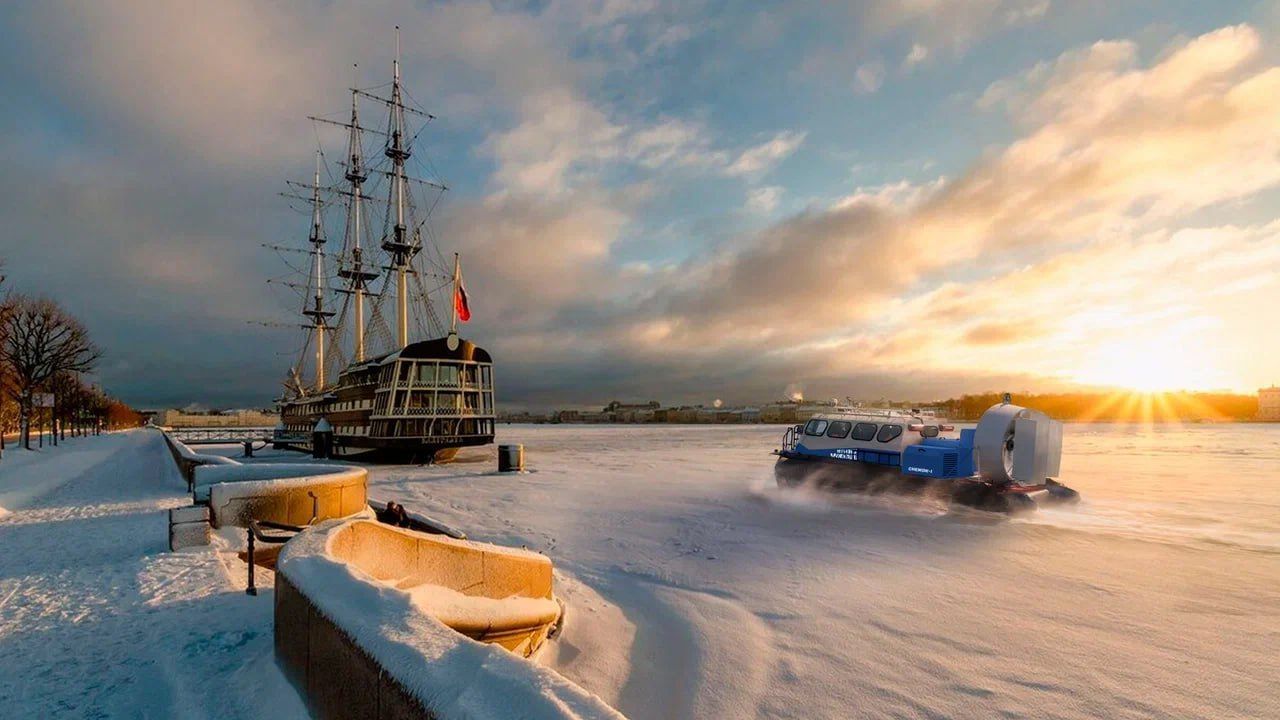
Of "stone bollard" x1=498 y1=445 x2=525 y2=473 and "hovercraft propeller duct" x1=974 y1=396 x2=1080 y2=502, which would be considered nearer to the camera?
"hovercraft propeller duct" x1=974 y1=396 x2=1080 y2=502

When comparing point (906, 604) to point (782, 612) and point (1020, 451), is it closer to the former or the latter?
point (782, 612)

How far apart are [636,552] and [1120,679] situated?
24.2 ft

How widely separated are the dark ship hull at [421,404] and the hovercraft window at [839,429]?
1870cm

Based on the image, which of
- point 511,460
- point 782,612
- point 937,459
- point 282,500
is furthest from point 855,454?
point 282,500

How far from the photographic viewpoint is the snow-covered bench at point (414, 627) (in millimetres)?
2729

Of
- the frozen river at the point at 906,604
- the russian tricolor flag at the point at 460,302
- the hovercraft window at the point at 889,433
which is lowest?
the frozen river at the point at 906,604

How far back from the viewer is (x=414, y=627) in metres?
3.47

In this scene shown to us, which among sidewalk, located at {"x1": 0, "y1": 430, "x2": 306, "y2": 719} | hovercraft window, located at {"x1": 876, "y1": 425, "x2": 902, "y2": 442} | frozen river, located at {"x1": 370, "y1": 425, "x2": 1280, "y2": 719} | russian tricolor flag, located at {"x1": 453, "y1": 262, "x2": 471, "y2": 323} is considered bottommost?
frozen river, located at {"x1": 370, "y1": 425, "x2": 1280, "y2": 719}

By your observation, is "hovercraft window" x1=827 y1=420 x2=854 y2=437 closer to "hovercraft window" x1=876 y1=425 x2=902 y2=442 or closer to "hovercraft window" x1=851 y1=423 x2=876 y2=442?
"hovercraft window" x1=851 y1=423 x2=876 y2=442

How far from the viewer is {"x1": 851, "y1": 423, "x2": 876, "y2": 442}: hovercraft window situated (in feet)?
65.6

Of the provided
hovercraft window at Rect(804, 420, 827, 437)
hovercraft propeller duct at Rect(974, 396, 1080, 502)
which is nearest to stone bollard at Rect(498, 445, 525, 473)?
hovercraft window at Rect(804, 420, 827, 437)

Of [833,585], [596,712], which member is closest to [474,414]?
[833,585]

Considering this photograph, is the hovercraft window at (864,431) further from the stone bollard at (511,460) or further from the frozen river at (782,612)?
the stone bollard at (511,460)

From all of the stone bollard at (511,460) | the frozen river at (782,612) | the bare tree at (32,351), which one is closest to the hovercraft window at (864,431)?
the frozen river at (782,612)
